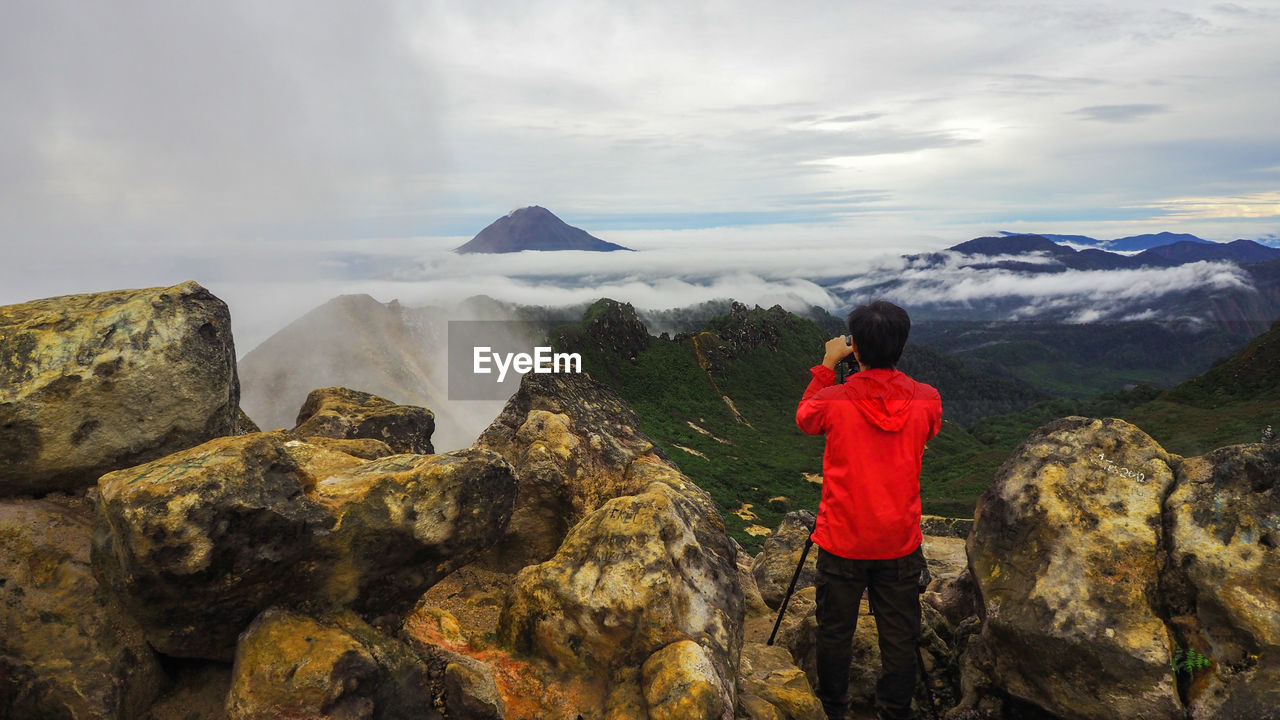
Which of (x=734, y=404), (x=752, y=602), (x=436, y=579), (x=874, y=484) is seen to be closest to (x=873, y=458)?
(x=874, y=484)

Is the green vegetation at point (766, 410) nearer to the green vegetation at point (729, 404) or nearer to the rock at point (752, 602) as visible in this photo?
the green vegetation at point (729, 404)

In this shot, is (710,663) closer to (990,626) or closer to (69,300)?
(990,626)

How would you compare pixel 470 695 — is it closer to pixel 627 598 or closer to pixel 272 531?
pixel 627 598

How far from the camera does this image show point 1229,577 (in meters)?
7.51

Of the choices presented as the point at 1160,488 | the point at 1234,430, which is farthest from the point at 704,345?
the point at 1160,488

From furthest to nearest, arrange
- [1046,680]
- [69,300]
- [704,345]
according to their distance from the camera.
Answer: [704,345]
[69,300]
[1046,680]

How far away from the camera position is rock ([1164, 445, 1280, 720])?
7090 mm

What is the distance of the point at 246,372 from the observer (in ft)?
261

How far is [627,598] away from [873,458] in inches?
127

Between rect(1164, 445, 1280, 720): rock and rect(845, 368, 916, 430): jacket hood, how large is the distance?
3.84 metres

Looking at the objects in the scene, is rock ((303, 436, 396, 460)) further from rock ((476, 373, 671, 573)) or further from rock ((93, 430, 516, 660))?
rock ((476, 373, 671, 573))

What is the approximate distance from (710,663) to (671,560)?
55.3 inches

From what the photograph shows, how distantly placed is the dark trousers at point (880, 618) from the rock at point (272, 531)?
4.01m

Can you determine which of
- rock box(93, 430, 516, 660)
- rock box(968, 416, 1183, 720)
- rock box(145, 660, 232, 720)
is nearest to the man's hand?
rock box(968, 416, 1183, 720)
